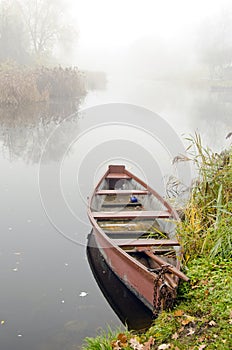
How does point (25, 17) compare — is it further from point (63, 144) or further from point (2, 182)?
point (2, 182)

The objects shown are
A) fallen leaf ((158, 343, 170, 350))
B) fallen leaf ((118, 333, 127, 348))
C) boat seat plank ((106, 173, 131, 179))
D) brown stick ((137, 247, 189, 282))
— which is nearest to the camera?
fallen leaf ((158, 343, 170, 350))

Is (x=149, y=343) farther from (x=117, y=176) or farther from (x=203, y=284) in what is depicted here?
(x=117, y=176)

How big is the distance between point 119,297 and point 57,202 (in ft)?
12.0

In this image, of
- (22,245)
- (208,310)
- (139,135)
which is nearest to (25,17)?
(139,135)

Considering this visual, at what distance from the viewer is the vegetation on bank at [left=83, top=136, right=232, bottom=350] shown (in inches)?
142

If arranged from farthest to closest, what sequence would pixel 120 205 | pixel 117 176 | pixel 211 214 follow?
pixel 117 176
pixel 120 205
pixel 211 214

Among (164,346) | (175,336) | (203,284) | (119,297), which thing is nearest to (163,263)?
(203,284)

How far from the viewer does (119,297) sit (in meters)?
5.32

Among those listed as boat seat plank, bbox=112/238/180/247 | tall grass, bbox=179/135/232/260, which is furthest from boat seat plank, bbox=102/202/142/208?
boat seat plank, bbox=112/238/180/247

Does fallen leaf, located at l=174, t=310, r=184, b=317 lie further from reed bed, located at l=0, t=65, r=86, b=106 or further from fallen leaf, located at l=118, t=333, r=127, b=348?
reed bed, located at l=0, t=65, r=86, b=106

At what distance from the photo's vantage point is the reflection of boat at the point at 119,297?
4844 millimetres

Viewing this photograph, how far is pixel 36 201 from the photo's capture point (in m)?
8.51

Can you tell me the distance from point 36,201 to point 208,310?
540 cm

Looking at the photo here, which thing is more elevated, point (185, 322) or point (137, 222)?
point (137, 222)
